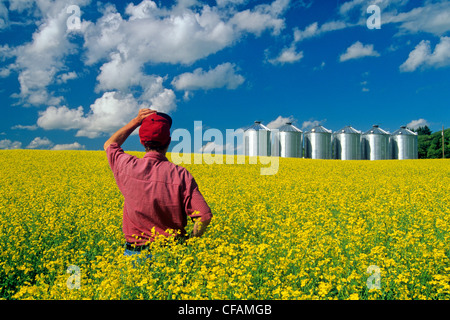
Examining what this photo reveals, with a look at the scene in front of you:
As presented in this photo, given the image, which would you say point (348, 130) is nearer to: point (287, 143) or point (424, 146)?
point (287, 143)

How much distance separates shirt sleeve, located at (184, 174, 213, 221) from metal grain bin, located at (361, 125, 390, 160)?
53.1 meters

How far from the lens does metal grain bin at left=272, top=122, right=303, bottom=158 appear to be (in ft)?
150

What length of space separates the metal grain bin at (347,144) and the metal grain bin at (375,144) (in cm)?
209

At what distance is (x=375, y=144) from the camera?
51.4 m

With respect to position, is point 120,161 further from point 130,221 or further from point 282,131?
point 282,131

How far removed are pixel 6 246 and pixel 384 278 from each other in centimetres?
511

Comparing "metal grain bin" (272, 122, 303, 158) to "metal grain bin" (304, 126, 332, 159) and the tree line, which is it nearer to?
"metal grain bin" (304, 126, 332, 159)

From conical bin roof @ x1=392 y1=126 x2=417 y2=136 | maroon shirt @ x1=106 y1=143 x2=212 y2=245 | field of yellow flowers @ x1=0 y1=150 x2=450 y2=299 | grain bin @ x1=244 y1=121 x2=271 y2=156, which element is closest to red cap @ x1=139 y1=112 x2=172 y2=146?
maroon shirt @ x1=106 y1=143 x2=212 y2=245

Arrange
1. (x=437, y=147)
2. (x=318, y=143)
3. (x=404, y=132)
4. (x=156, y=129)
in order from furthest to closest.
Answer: (x=437, y=147)
(x=404, y=132)
(x=318, y=143)
(x=156, y=129)

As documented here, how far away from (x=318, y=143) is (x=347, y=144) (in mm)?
5269

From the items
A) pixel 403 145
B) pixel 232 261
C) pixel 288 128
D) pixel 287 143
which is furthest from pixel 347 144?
pixel 232 261

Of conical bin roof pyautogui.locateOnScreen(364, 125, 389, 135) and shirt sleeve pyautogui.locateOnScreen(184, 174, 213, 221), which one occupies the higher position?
conical bin roof pyautogui.locateOnScreen(364, 125, 389, 135)
